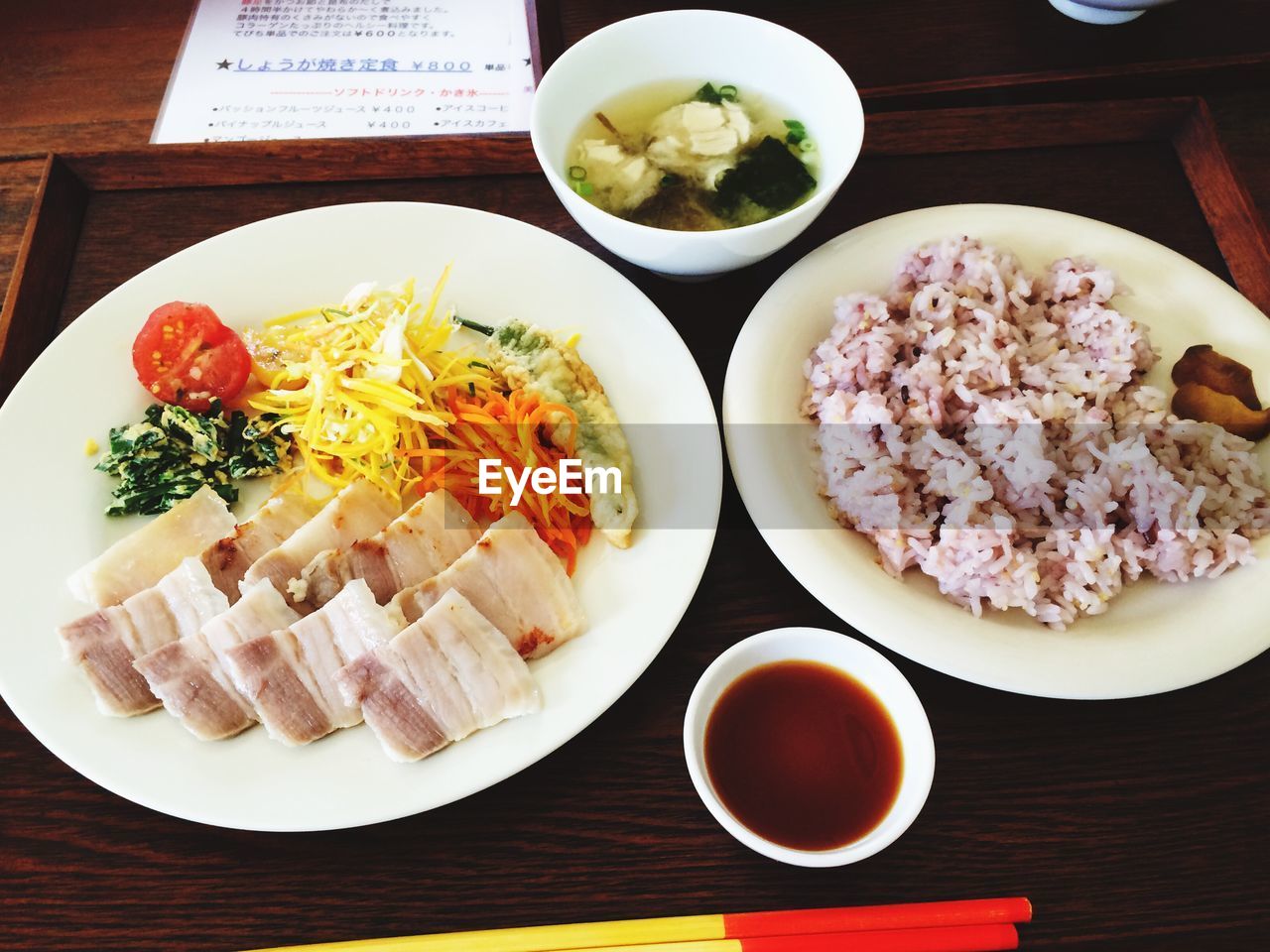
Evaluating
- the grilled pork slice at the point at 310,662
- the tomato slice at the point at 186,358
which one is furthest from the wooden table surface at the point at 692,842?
the tomato slice at the point at 186,358

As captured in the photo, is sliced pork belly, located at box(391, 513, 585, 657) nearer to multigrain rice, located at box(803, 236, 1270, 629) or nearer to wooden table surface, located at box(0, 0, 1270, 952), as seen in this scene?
wooden table surface, located at box(0, 0, 1270, 952)

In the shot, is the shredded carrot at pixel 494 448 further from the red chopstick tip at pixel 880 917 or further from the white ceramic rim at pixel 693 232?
the red chopstick tip at pixel 880 917

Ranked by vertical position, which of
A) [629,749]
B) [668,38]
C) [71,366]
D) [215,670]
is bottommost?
[629,749]

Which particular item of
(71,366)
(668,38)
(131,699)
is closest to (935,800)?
(131,699)

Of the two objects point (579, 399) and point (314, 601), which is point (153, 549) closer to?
point (314, 601)

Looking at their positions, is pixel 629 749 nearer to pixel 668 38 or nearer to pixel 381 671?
pixel 381 671

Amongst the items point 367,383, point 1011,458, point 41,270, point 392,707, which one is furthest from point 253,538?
point 1011,458

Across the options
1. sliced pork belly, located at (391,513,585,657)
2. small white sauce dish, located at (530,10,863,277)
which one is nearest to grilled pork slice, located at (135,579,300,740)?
sliced pork belly, located at (391,513,585,657)
